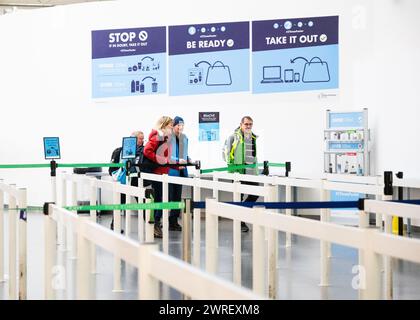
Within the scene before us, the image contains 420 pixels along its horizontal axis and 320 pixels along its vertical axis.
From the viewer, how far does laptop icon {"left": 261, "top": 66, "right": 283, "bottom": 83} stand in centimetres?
1625

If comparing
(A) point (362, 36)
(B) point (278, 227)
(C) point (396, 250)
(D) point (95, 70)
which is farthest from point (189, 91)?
(C) point (396, 250)

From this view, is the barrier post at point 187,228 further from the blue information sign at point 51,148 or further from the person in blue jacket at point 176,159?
the blue information sign at point 51,148

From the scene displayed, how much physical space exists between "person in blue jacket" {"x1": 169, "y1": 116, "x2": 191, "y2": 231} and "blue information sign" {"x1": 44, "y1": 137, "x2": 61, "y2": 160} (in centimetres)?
182

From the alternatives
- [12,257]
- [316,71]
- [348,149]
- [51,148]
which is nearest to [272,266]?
[12,257]

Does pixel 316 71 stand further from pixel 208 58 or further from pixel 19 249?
pixel 19 249

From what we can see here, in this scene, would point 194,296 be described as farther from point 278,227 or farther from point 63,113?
point 63,113

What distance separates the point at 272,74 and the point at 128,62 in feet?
9.68

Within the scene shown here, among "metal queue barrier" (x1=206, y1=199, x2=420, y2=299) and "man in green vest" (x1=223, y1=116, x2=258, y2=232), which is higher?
"man in green vest" (x1=223, y1=116, x2=258, y2=232)

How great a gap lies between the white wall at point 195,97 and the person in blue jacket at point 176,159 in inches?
109

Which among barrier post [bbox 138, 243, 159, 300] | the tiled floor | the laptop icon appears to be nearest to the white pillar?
the tiled floor

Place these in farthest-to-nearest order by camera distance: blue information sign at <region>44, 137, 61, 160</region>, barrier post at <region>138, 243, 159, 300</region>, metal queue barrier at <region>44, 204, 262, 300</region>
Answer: blue information sign at <region>44, 137, 61, 160</region>
barrier post at <region>138, 243, 159, 300</region>
metal queue barrier at <region>44, 204, 262, 300</region>

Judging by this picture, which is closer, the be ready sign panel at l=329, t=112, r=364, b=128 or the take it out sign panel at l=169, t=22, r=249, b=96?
the be ready sign panel at l=329, t=112, r=364, b=128

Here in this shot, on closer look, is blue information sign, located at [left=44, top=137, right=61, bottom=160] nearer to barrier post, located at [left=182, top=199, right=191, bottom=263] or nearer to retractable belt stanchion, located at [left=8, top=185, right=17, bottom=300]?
retractable belt stanchion, located at [left=8, top=185, right=17, bottom=300]

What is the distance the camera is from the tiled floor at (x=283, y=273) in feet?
26.6
